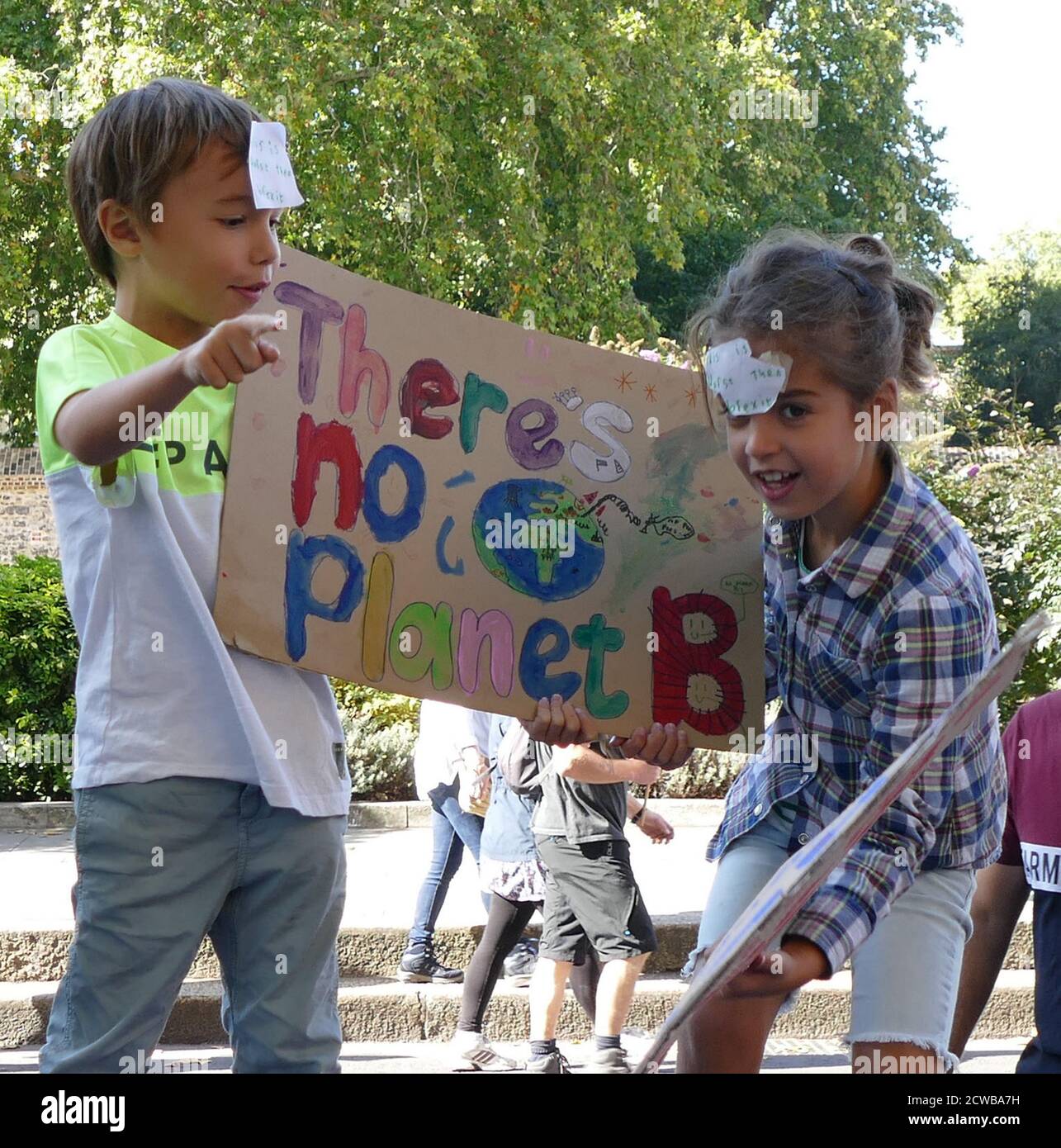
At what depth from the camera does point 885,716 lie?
220 cm

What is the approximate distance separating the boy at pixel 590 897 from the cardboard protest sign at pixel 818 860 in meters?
2.60

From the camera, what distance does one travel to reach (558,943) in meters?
4.74

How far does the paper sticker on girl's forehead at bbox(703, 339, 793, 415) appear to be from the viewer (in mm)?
2268

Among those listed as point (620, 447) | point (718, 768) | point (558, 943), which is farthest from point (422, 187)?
point (620, 447)

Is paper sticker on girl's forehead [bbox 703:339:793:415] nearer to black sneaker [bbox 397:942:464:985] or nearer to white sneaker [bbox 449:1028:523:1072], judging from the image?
white sneaker [bbox 449:1028:523:1072]

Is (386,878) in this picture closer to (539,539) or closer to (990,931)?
(990,931)

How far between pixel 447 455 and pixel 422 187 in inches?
571

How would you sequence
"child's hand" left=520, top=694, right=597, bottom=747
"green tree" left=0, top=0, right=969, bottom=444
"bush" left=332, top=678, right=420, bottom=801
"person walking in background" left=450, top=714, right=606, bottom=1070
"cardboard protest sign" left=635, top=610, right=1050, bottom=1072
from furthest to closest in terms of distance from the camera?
"green tree" left=0, top=0, right=969, bottom=444 → "bush" left=332, top=678, right=420, bottom=801 → "person walking in background" left=450, top=714, right=606, bottom=1070 → "child's hand" left=520, top=694, right=597, bottom=747 → "cardboard protest sign" left=635, top=610, right=1050, bottom=1072

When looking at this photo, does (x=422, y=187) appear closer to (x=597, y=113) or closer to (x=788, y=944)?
(x=597, y=113)

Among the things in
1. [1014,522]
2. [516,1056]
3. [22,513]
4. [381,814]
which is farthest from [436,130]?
[22,513]

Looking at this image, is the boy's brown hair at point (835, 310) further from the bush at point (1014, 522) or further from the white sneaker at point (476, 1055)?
the bush at point (1014, 522)

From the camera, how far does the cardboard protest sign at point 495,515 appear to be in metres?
2.48

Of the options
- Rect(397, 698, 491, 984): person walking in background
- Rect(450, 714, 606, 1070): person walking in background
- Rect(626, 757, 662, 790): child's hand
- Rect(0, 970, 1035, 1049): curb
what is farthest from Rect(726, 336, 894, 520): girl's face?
Rect(0, 970, 1035, 1049): curb

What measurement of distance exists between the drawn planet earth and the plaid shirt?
0.44 metres
